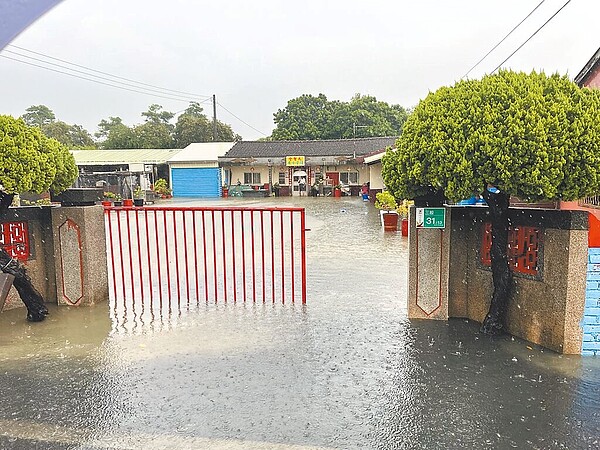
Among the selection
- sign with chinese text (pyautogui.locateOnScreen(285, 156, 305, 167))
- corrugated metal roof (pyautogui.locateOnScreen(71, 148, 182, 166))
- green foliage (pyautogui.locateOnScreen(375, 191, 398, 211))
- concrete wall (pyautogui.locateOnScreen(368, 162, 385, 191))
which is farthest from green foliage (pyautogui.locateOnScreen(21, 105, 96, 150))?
green foliage (pyautogui.locateOnScreen(375, 191, 398, 211))

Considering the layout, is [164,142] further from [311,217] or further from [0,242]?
[0,242]

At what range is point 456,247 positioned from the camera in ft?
17.0

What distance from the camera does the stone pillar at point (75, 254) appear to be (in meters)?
5.86

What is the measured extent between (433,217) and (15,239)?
5.15 metres

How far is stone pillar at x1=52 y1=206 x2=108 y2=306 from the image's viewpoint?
5.86m

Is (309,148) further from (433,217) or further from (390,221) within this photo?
(433,217)

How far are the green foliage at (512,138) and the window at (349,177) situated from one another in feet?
89.5

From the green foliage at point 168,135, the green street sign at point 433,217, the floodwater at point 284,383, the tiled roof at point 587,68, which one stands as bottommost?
the floodwater at point 284,383

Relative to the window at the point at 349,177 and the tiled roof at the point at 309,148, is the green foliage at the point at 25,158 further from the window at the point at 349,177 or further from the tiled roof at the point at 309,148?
the window at the point at 349,177

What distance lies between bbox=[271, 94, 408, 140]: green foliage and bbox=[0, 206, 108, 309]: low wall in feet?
124

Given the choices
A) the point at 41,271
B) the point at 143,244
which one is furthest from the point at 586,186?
the point at 143,244

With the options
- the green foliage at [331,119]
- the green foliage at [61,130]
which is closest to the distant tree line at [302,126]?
the green foliage at [331,119]

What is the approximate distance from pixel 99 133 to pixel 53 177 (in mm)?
62073

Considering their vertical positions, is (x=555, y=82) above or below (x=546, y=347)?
above
